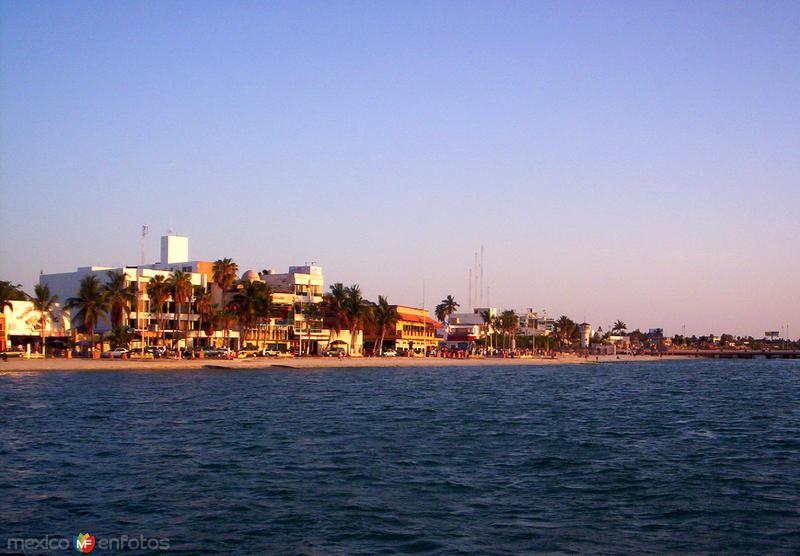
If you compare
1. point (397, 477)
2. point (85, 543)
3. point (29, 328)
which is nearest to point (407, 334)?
point (29, 328)

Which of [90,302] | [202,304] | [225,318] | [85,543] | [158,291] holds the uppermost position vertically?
[158,291]

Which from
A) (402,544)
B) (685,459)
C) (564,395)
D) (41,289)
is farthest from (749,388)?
(41,289)

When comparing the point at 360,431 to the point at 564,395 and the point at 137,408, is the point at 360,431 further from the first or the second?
the point at 564,395

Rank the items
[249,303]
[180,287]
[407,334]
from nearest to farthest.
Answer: [180,287], [249,303], [407,334]

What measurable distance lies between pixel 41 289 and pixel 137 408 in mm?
66444

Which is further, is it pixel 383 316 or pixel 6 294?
pixel 383 316

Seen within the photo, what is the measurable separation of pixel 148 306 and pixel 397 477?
10085cm

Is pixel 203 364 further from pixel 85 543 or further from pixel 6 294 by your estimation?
pixel 85 543

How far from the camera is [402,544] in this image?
63.1ft

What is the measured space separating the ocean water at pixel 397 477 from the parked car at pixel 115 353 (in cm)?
5218

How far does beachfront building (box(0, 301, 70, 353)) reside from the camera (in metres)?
109

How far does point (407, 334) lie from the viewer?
169 m

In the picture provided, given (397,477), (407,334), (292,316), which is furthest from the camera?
(407,334)

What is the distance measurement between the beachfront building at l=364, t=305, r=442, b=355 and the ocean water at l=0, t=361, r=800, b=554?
106879mm
